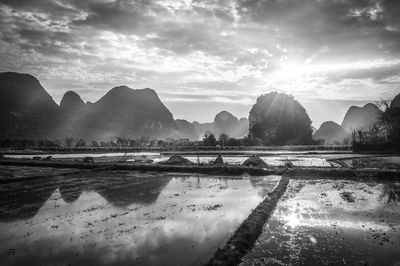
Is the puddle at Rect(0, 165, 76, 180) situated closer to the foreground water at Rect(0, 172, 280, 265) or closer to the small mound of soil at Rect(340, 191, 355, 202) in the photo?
the foreground water at Rect(0, 172, 280, 265)

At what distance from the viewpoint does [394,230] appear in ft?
25.9

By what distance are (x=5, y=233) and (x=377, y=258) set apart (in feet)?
33.5

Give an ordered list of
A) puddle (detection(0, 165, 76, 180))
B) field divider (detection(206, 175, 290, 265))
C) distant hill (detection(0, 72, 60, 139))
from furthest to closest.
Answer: distant hill (detection(0, 72, 60, 139)) < puddle (detection(0, 165, 76, 180)) < field divider (detection(206, 175, 290, 265))

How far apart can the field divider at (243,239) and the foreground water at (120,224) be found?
16.9 inches

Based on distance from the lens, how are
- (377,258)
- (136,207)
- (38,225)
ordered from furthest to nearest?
(136,207) < (38,225) < (377,258)

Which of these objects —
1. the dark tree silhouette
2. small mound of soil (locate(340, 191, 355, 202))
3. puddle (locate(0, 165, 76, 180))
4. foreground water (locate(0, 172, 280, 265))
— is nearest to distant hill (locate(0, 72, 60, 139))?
the dark tree silhouette

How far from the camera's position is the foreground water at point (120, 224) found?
6676 mm

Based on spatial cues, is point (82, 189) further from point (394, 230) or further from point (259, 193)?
point (394, 230)

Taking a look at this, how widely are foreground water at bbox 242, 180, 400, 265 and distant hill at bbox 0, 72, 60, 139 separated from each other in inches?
5498

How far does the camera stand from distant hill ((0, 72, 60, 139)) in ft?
433

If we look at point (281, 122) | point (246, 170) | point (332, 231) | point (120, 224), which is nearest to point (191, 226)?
point (120, 224)

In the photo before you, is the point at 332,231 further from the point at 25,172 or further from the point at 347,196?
the point at 25,172

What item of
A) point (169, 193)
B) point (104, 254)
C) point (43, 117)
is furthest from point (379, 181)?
point (43, 117)

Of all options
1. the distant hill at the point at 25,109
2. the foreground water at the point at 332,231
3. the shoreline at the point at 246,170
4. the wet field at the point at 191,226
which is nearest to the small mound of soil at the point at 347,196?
the foreground water at the point at 332,231
